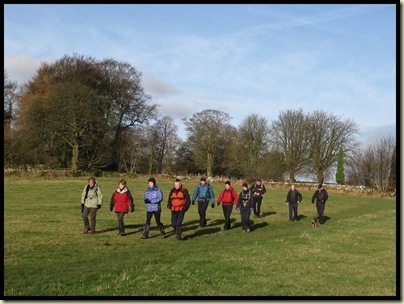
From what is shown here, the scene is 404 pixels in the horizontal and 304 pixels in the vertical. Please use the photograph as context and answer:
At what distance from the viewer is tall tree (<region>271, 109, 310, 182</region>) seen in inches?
2474

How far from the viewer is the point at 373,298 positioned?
795 cm

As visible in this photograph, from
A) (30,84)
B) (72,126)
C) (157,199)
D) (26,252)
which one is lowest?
(26,252)

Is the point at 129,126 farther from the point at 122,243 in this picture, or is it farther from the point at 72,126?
the point at 122,243

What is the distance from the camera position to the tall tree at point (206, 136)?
216 ft

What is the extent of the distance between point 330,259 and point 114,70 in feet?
171

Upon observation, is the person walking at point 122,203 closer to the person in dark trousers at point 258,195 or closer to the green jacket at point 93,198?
the green jacket at point 93,198

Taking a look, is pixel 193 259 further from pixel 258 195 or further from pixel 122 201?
pixel 258 195

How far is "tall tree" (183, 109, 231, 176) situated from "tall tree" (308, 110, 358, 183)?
12638 mm

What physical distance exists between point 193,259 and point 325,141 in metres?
55.1

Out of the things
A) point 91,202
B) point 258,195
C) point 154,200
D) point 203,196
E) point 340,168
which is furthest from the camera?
point 340,168

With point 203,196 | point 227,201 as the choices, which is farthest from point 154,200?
point 227,201

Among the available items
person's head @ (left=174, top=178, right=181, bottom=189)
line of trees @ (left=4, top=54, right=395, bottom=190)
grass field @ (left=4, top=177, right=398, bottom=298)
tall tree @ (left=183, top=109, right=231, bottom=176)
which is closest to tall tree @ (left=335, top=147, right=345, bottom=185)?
line of trees @ (left=4, top=54, right=395, bottom=190)

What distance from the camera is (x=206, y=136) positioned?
6638cm

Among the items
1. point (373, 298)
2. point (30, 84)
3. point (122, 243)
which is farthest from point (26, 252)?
point (30, 84)
